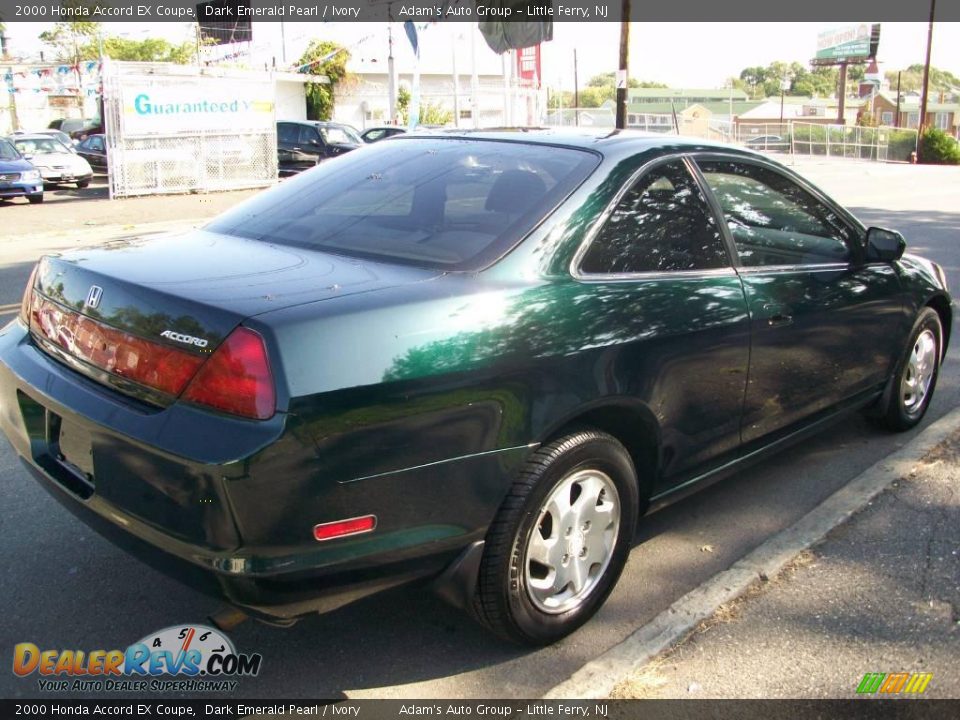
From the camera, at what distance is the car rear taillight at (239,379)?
2.37 metres

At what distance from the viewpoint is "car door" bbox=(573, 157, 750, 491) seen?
3154mm

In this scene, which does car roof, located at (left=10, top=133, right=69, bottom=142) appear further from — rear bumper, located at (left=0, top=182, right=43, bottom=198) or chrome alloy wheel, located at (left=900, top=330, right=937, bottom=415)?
chrome alloy wheel, located at (left=900, top=330, right=937, bottom=415)

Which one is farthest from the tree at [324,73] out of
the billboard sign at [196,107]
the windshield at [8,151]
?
the windshield at [8,151]

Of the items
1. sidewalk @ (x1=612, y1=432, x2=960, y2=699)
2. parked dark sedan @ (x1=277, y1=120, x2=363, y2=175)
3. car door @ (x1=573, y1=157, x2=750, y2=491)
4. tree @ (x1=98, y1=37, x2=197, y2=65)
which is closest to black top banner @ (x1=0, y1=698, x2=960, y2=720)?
sidewalk @ (x1=612, y1=432, x2=960, y2=699)

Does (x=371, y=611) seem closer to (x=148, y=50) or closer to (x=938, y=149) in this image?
(x=938, y=149)

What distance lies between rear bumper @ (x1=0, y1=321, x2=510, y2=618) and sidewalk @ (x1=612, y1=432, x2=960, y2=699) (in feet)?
2.81

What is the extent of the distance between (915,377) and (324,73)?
135ft

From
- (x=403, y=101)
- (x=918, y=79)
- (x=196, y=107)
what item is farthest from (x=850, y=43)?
(x=918, y=79)

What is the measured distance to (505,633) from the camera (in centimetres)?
292

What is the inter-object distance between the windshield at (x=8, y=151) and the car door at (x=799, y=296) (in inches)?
749

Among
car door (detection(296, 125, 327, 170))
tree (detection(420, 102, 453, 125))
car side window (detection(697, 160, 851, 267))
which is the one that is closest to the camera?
car side window (detection(697, 160, 851, 267))

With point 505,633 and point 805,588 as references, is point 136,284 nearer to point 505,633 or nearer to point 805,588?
point 505,633

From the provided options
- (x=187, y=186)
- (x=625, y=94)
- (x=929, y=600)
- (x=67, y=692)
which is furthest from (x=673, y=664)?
(x=625, y=94)

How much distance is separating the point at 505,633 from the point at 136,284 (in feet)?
5.13
